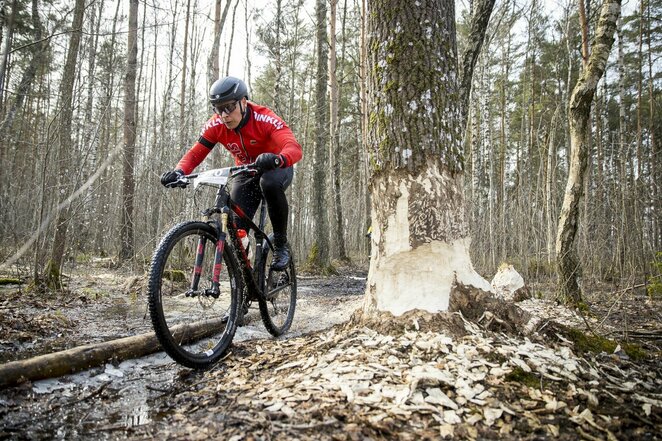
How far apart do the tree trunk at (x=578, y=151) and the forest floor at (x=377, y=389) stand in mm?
1945

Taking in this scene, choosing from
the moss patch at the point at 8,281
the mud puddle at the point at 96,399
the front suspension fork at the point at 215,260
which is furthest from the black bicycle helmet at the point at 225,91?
the moss patch at the point at 8,281

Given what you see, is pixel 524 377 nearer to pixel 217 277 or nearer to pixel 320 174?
pixel 217 277

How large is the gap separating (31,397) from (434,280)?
229cm

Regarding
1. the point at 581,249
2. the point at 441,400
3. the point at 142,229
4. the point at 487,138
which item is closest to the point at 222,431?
the point at 441,400

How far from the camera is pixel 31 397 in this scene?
196 cm

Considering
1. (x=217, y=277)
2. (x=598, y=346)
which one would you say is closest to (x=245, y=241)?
(x=217, y=277)

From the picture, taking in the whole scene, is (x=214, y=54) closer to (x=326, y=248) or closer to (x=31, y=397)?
→ (x=326, y=248)

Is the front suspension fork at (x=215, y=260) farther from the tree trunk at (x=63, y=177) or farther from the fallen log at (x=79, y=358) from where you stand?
the tree trunk at (x=63, y=177)

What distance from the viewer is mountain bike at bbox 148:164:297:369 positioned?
7.70 ft

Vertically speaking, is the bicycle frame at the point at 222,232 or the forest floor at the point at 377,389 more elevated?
the bicycle frame at the point at 222,232

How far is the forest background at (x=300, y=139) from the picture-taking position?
521 cm

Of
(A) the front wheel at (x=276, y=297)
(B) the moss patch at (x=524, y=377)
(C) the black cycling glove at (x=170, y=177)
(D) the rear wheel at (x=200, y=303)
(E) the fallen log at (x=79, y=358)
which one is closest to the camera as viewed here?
(B) the moss patch at (x=524, y=377)

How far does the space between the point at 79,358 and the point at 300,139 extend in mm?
18316

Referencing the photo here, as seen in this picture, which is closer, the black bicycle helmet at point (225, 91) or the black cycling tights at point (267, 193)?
the black bicycle helmet at point (225, 91)
